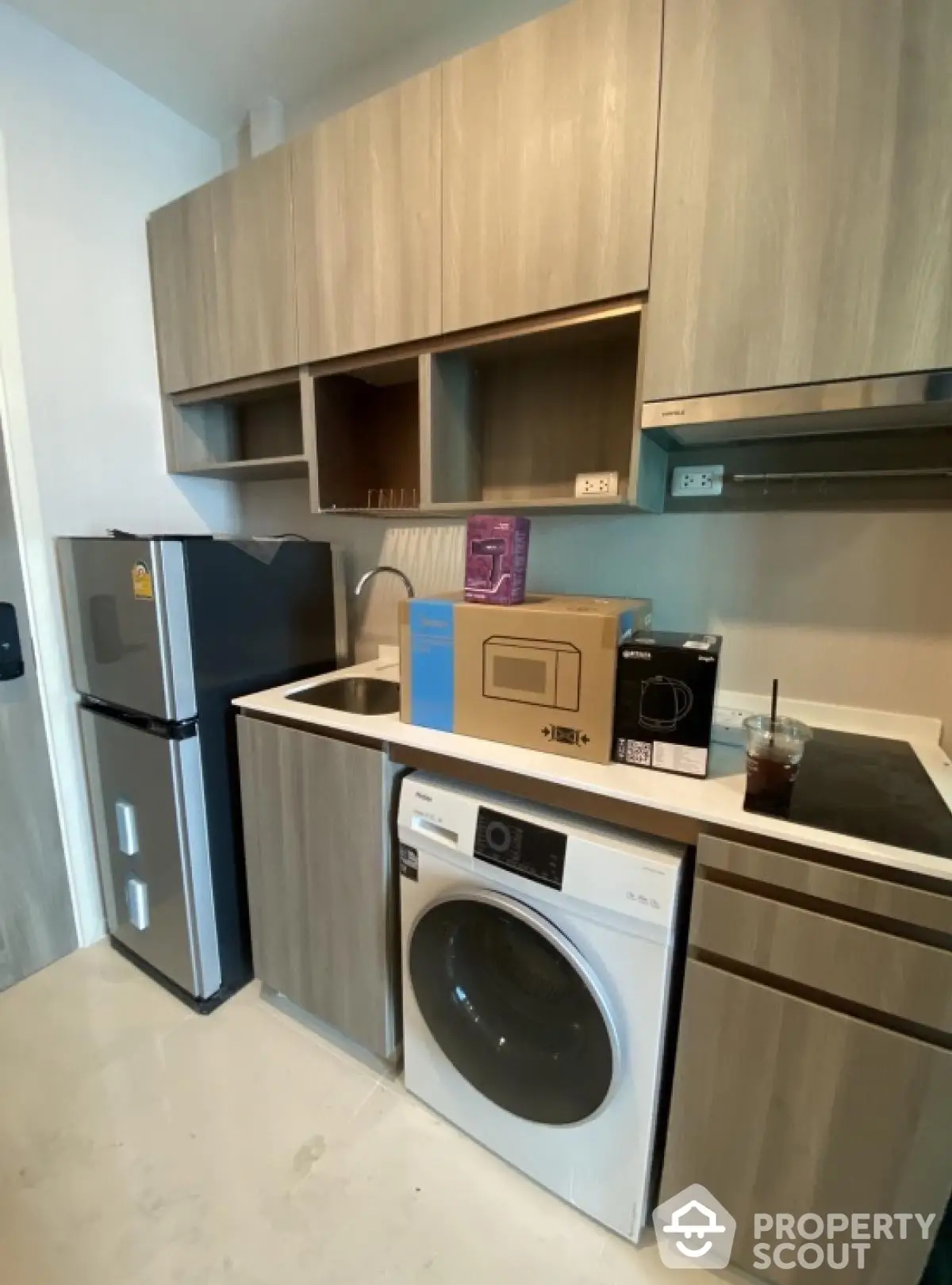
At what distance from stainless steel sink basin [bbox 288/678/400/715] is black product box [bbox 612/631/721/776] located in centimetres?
65

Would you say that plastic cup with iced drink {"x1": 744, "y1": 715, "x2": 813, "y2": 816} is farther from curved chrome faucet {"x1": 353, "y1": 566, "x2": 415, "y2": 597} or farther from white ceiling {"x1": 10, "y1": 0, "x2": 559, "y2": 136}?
white ceiling {"x1": 10, "y1": 0, "x2": 559, "y2": 136}

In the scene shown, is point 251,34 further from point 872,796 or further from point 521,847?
point 872,796

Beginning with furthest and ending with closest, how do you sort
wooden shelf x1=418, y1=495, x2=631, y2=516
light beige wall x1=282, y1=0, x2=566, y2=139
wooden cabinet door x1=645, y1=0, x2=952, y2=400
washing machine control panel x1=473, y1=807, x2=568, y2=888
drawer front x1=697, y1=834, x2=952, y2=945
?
light beige wall x1=282, y1=0, x2=566, y2=139 < wooden shelf x1=418, y1=495, x2=631, y2=516 < washing machine control panel x1=473, y1=807, x2=568, y2=888 < wooden cabinet door x1=645, y1=0, x2=952, y2=400 < drawer front x1=697, y1=834, x2=952, y2=945

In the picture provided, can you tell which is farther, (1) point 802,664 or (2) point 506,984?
(1) point 802,664

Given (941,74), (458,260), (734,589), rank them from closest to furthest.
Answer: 1. (941,74)
2. (458,260)
3. (734,589)

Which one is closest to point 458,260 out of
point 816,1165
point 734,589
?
point 734,589

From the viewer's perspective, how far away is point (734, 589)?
141 centimetres

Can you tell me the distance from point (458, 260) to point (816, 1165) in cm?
190

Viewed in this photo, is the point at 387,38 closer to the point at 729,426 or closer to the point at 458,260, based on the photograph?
the point at 458,260

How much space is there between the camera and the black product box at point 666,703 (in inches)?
40.3

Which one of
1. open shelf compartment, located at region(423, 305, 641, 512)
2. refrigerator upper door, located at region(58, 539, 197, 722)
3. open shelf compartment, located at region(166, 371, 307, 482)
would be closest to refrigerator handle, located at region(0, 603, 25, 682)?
refrigerator upper door, located at region(58, 539, 197, 722)

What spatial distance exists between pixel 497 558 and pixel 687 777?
612 mm

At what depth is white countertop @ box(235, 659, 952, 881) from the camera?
2.70ft

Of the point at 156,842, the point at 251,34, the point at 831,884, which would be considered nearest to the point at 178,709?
the point at 156,842
